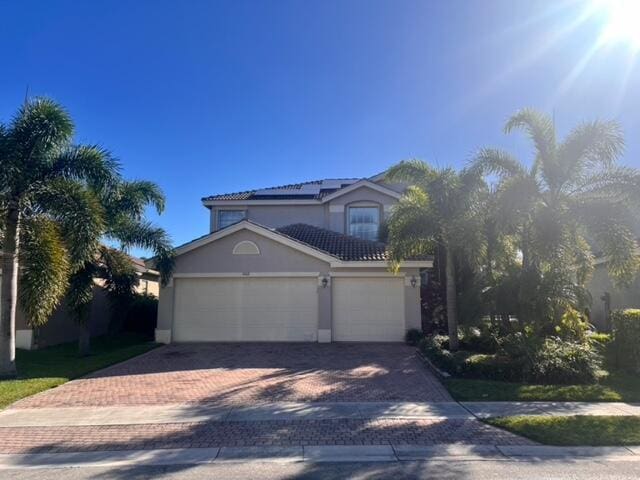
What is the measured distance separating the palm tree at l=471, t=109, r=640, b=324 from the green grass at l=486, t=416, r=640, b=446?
196 inches

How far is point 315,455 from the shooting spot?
5996mm

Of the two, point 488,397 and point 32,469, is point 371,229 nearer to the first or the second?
point 488,397

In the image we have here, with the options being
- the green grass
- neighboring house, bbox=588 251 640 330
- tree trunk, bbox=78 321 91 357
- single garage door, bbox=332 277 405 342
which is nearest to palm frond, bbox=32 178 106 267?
tree trunk, bbox=78 321 91 357

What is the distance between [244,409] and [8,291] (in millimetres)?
7116

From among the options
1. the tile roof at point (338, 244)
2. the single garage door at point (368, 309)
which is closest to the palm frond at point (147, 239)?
the tile roof at point (338, 244)

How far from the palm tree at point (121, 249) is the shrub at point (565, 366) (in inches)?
483

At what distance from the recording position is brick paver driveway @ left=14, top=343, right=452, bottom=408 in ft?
29.5

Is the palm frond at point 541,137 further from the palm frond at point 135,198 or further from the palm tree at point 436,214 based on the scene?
the palm frond at point 135,198

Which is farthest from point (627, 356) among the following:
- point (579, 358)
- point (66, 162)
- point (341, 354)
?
point (66, 162)

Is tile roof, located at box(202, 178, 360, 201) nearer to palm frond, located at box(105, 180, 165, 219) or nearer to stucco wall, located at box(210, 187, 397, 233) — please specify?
stucco wall, located at box(210, 187, 397, 233)

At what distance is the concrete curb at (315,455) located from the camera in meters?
5.83

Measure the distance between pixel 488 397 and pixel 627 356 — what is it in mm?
4681

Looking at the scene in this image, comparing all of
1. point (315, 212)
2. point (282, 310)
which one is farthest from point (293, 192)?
point (282, 310)

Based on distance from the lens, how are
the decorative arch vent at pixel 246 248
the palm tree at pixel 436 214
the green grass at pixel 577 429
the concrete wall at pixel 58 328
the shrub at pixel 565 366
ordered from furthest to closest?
1. the decorative arch vent at pixel 246 248
2. the concrete wall at pixel 58 328
3. the palm tree at pixel 436 214
4. the shrub at pixel 565 366
5. the green grass at pixel 577 429
